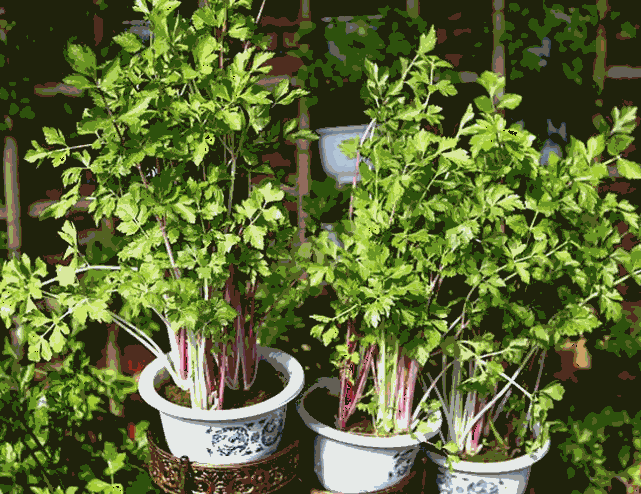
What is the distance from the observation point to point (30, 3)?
6.54ft

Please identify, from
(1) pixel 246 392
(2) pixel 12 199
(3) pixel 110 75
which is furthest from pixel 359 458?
(2) pixel 12 199

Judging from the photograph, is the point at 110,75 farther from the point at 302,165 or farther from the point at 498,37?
the point at 498,37

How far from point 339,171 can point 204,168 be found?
778 millimetres

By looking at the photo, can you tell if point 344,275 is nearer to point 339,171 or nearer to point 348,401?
point 348,401

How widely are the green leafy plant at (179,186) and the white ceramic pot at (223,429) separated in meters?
0.09

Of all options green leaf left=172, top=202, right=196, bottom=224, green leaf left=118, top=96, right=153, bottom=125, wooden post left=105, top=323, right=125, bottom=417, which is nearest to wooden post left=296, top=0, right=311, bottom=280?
wooden post left=105, top=323, right=125, bottom=417

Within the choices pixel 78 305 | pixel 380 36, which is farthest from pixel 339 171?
pixel 78 305

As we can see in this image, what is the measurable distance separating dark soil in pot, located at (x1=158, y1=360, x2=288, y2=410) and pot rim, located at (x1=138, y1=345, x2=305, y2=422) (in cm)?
3

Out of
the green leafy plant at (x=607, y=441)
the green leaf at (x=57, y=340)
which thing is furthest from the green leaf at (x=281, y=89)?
the green leafy plant at (x=607, y=441)

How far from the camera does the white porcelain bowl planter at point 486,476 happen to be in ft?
6.10

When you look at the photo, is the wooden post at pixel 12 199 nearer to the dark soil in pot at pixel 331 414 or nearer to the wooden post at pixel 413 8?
the dark soil in pot at pixel 331 414

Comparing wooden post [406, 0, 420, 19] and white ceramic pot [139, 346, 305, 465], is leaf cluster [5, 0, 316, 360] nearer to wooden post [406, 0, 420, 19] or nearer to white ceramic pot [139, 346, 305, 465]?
white ceramic pot [139, 346, 305, 465]

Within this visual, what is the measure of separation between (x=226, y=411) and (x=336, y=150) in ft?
3.39

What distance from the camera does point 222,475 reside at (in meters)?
1.69
